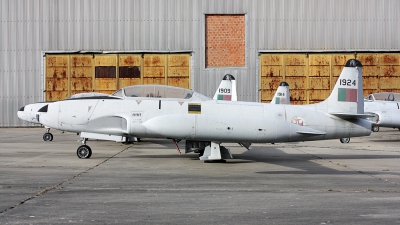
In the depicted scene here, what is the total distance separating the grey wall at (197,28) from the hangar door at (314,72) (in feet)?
1.57

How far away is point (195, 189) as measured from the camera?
10398 millimetres

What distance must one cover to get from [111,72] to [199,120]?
76.1 ft

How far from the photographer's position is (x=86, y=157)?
15.8 metres

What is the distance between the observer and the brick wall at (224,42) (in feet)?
121

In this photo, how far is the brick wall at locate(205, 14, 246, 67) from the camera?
3678 centimetres

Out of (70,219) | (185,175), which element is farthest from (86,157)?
(70,219)

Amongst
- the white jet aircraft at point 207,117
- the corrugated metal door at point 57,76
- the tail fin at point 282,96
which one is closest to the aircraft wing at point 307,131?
the white jet aircraft at point 207,117

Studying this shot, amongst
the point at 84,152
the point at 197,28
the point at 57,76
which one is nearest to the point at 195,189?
the point at 84,152

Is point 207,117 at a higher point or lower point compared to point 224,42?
lower

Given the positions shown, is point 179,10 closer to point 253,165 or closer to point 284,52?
point 284,52

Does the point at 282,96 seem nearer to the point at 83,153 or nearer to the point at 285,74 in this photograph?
the point at 83,153

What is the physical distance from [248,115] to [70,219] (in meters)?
7.56

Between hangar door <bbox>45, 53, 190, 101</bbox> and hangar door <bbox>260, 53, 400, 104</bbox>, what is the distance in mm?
4825

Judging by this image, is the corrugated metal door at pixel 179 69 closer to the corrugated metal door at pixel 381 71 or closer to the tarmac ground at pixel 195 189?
the corrugated metal door at pixel 381 71
